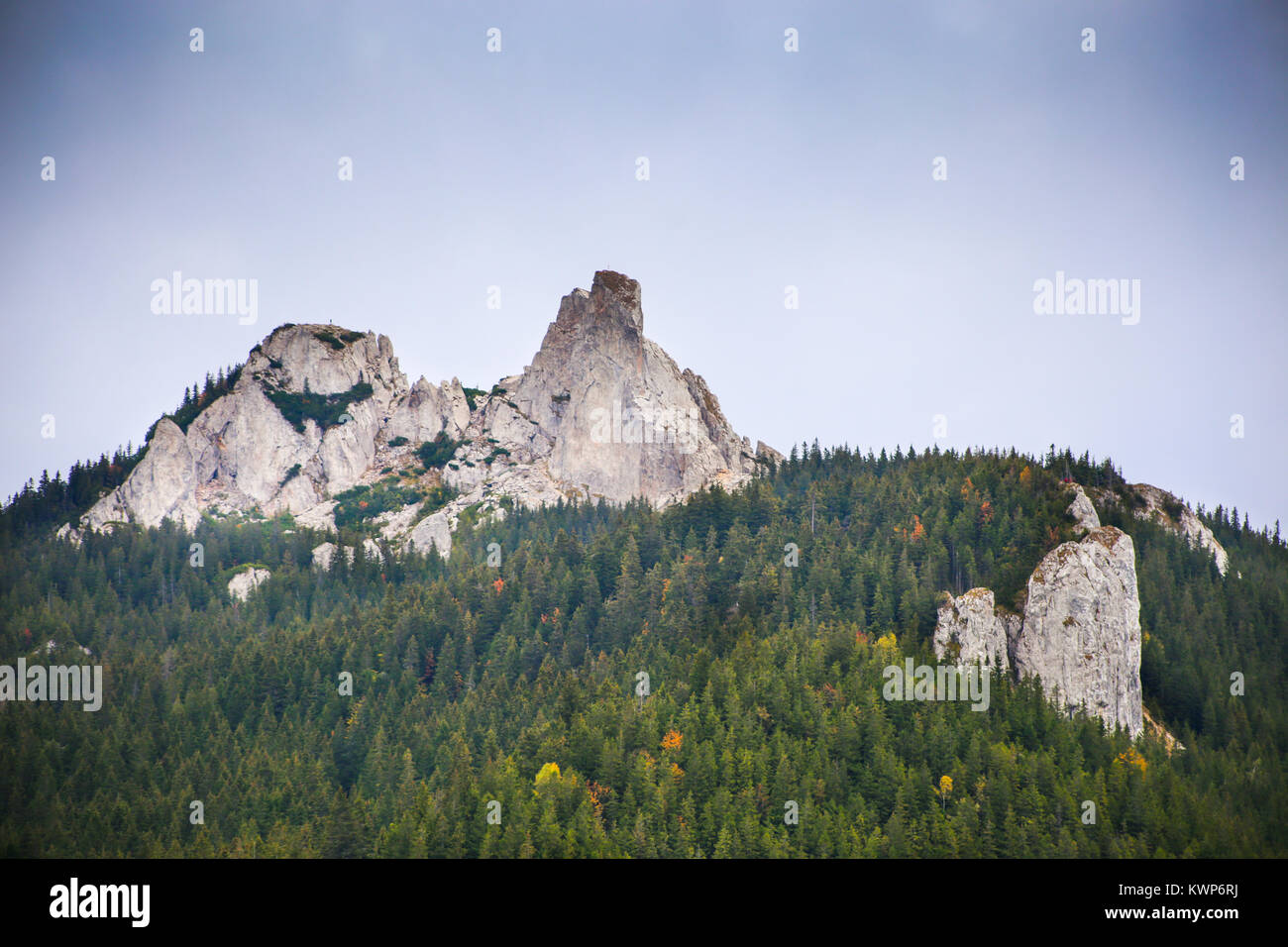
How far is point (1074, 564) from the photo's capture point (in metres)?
112

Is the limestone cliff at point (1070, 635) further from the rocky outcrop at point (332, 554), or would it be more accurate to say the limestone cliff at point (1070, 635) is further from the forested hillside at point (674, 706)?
the rocky outcrop at point (332, 554)

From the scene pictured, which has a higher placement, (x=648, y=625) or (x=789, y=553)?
(x=789, y=553)

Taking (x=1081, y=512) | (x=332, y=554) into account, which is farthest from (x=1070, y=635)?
(x=332, y=554)

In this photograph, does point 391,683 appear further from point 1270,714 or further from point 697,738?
point 1270,714

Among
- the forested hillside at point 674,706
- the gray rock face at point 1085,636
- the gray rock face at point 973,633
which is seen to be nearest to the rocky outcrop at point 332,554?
the forested hillside at point 674,706

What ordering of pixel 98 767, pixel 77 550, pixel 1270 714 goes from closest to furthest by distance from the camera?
1. pixel 98 767
2. pixel 1270 714
3. pixel 77 550

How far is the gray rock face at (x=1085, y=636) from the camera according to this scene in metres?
108

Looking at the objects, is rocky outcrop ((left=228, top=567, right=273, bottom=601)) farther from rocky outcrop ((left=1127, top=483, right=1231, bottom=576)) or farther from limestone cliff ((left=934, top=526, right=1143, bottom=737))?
rocky outcrop ((left=1127, top=483, right=1231, bottom=576))

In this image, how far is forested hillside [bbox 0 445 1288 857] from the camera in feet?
285

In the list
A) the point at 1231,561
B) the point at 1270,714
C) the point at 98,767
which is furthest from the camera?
the point at 1231,561

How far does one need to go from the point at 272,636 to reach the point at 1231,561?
14574 centimetres

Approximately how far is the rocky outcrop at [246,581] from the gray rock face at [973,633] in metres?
119

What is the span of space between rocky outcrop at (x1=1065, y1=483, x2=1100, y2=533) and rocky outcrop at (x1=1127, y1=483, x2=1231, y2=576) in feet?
89.5

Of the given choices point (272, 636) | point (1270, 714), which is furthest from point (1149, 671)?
point (272, 636)
